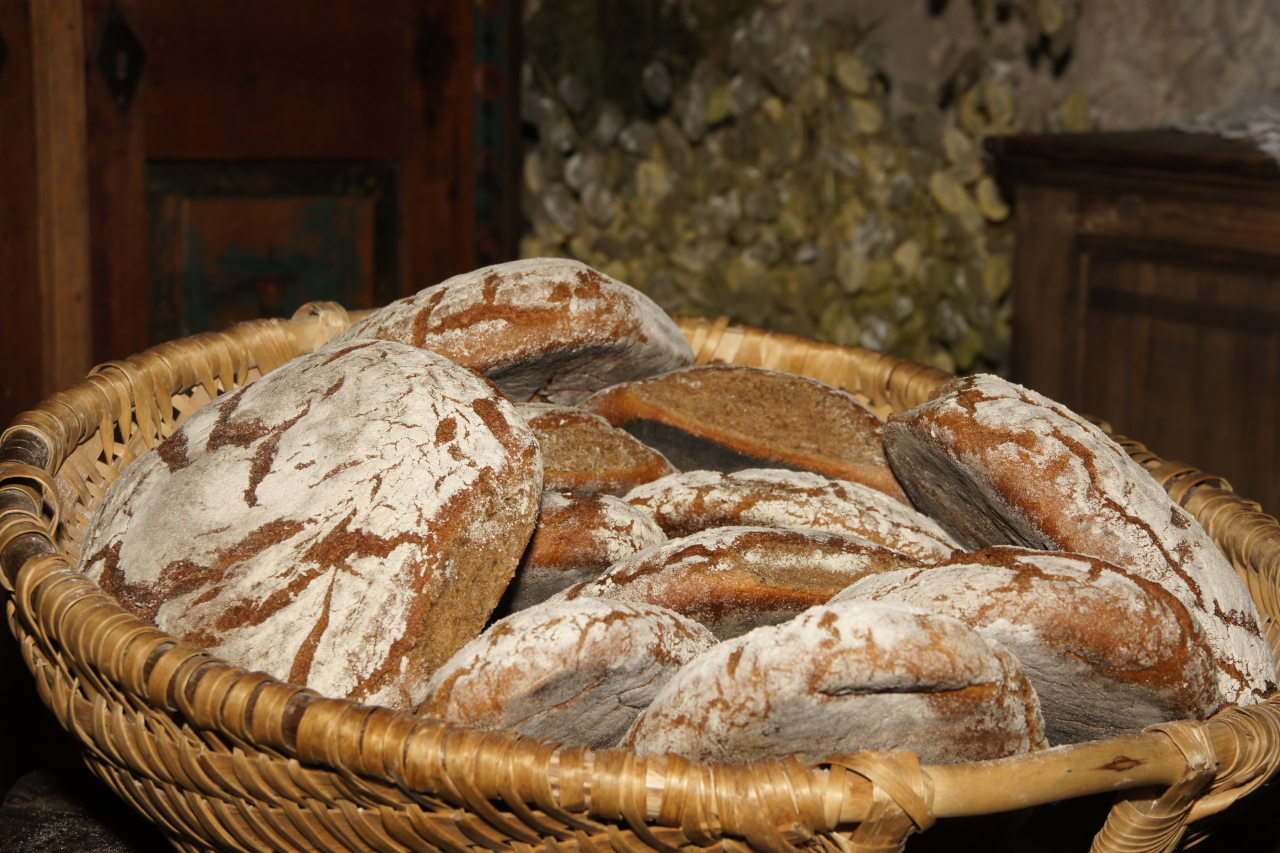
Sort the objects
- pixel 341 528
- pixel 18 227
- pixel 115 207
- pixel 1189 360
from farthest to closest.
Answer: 1. pixel 115 207
2. pixel 18 227
3. pixel 1189 360
4. pixel 341 528

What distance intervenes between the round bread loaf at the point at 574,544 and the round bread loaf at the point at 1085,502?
0.31 metres

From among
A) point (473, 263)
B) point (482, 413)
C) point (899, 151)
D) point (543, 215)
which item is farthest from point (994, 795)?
point (543, 215)

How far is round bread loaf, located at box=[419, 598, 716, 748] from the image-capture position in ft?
2.73

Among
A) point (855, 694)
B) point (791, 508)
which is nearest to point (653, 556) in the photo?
point (791, 508)

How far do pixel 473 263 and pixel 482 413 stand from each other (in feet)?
7.13

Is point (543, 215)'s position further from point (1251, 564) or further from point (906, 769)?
point (906, 769)

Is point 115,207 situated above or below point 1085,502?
above

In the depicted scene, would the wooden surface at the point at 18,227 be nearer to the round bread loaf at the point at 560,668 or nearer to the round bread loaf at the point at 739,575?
the round bread loaf at the point at 739,575

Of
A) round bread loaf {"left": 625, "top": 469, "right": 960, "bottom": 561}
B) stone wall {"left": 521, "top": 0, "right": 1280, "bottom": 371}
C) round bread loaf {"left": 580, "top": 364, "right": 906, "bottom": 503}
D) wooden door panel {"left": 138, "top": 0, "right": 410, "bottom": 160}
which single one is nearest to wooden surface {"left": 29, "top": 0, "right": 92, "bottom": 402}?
wooden door panel {"left": 138, "top": 0, "right": 410, "bottom": 160}

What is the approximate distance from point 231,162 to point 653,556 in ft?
6.78

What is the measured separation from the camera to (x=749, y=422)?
1.42m

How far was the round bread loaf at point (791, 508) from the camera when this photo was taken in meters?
1.21

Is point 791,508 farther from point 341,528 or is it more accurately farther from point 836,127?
point 836,127

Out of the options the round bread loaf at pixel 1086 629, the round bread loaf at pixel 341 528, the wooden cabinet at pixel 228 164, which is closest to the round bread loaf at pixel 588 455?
the round bread loaf at pixel 341 528
